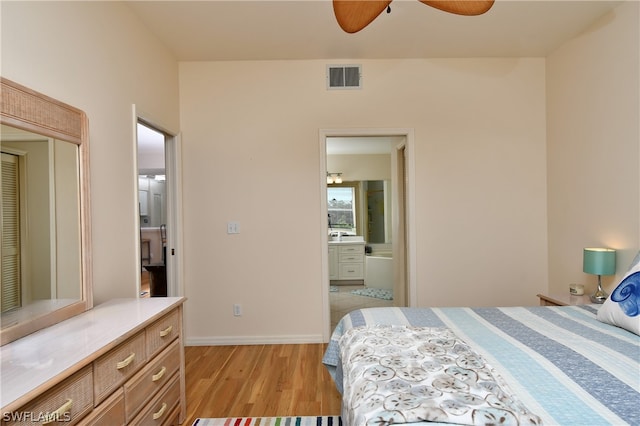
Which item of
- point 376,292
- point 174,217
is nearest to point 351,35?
point 174,217

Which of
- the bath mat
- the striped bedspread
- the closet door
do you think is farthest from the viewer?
the bath mat

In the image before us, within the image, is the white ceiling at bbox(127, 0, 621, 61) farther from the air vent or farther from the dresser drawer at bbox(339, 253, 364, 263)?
the dresser drawer at bbox(339, 253, 364, 263)

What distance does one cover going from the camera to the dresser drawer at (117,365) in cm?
123

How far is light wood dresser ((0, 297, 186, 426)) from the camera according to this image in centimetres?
97

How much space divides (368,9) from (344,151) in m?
4.77

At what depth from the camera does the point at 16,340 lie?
1258mm

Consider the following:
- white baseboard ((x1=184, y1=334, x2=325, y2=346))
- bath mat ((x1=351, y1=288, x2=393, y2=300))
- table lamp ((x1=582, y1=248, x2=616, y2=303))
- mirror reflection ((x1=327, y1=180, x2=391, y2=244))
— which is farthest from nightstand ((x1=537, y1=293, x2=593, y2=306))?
mirror reflection ((x1=327, y1=180, x2=391, y2=244))

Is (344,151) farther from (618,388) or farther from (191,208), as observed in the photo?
(618,388)

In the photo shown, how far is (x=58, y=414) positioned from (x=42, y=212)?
90 centimetres

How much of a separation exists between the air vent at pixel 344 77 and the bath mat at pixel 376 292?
3.24 m

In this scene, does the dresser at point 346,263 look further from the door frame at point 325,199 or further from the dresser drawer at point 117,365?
the dresser drawer at point 117,365

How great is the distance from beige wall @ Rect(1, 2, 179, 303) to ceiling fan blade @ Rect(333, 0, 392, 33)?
1404mm

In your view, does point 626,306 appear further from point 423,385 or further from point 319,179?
point 319,179

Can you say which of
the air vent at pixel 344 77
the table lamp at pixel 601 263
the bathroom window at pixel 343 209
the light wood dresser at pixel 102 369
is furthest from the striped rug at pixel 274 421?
the bathroom window at pixel 343 209
